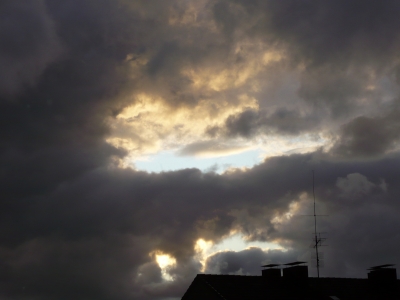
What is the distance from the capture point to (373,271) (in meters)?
50.9

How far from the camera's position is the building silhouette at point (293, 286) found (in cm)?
4278

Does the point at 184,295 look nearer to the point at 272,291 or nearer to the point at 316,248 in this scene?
the point at 272,291

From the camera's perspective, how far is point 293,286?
4638 centimetres

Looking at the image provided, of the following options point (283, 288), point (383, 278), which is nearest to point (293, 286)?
point (283, 288)

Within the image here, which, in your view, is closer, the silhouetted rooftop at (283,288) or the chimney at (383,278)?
the silhouetted rooftop at (283,288)

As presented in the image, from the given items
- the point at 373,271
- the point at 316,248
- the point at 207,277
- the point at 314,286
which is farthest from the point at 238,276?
the point at 373,271

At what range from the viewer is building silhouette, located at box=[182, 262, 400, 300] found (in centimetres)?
4278

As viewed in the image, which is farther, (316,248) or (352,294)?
(316,248)

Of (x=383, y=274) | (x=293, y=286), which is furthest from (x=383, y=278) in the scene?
(x=293, y=286)

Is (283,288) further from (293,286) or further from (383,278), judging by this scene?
(383,278)

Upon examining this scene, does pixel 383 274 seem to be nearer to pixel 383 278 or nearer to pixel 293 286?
pixel 383 278

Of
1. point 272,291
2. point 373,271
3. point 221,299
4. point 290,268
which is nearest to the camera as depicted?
point 221,299

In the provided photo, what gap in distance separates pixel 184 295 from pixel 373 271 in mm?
19448

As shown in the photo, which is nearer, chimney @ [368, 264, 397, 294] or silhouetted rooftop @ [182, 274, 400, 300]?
silhouetted rooftop @ [182, 274, 400, 300]
